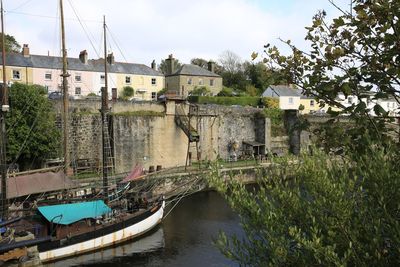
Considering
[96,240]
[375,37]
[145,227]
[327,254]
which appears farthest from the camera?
[145,227]

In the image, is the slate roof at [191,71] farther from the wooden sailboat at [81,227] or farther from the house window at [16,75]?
the wooden sailboat at [81,227]

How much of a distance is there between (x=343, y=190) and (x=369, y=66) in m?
1.20

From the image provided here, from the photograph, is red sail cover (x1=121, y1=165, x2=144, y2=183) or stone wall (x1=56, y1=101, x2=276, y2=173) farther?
stone wall (x1=56, y1=101, x2=276, y2=173)

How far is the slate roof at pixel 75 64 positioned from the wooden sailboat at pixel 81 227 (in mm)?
18706

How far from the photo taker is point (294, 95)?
41.9 m

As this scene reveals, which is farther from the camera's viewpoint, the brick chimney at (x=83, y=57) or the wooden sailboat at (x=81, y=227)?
the brick chimney at (x=83, y=57)

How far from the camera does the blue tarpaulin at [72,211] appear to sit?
15.9 m

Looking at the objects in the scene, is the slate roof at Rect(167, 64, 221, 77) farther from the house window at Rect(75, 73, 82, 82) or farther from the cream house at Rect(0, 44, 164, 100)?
the house window at Rect(75, 73, 82, 82)

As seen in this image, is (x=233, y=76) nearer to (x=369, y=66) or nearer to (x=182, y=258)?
(x=182, y=258)

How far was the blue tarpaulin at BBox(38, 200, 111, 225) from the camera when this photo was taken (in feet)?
52.0

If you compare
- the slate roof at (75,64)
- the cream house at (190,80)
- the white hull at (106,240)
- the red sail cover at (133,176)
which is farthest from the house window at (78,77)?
the white hull at (106,240)

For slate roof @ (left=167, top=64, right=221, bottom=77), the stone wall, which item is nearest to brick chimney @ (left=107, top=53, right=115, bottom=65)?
slate roof @ (left=167, top=64, right=221, bottom=77)

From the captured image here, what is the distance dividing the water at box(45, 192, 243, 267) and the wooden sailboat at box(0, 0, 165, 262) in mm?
425

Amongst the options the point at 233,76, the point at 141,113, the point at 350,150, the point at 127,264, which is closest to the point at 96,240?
the point at 127,264
